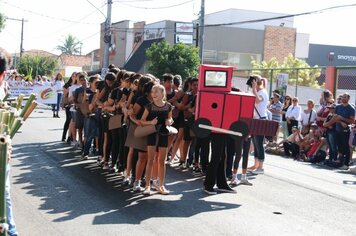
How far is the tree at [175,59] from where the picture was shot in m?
29.3

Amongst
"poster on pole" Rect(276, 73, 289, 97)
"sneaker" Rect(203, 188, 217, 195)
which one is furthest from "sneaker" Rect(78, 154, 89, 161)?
"poster on pole" Rect(276, 73, 289, 97)

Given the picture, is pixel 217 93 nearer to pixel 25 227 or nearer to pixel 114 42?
pixel 25 227

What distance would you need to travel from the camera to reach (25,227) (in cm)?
611

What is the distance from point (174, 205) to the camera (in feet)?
24.3

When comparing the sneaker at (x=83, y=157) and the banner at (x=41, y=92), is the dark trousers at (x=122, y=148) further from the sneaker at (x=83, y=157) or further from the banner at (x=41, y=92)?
the banner at (x=41, y=92)

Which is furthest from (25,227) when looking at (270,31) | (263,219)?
(270,31)

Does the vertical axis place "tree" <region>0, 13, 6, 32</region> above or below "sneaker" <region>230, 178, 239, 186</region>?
above

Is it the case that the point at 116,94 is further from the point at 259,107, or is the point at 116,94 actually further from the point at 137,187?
the point at 259,107

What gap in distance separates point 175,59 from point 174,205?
2245cm

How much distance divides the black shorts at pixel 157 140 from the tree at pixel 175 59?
21253mm

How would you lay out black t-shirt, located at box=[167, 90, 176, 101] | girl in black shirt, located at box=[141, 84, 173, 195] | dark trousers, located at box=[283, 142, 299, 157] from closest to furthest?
1. girl in black shirt, located at box=[141, 84, 173, 195]
2. black t-shirt, located at box=[167, 90, 176, 101]
3. dark trousers, located at box=[283, 142, 299, 157]

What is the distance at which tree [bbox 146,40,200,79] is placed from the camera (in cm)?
2933

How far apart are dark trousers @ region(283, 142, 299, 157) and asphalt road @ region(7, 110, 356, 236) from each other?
142 inches

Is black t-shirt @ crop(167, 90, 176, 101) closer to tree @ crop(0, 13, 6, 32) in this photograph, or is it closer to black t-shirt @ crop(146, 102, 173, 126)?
black t-shirt @ crop(146, 102, 173, 126)
